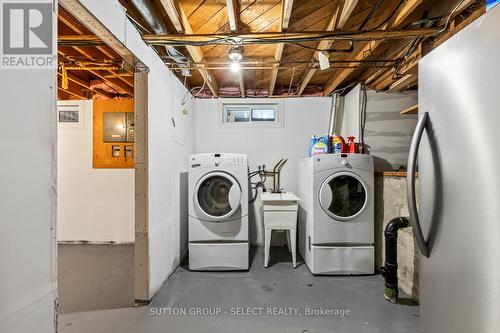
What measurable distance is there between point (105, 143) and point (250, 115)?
2.18 m

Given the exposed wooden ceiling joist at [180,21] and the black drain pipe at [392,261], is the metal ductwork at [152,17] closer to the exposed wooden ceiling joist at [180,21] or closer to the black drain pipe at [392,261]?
the exposed wooden ceiling joist at [180,21]

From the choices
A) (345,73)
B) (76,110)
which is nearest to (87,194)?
(76,110)

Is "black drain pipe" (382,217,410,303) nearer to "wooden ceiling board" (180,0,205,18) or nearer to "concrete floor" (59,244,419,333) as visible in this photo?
"concrete floor" (59,244,419,333)

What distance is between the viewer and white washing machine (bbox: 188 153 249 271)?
2705 mm

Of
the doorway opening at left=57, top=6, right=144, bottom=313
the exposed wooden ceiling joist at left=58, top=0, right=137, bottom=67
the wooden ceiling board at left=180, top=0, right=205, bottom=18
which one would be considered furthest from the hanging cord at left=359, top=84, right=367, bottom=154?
the doorway opening at left=57, top=6, right=144, bottom=313

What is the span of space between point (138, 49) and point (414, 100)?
3.10 m

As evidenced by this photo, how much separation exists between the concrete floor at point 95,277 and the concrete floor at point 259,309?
0.15m

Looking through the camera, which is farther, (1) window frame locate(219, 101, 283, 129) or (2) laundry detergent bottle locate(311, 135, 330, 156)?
(1) window frame locate(219, 101, 283, 129)

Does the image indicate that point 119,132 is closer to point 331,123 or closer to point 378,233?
point 331,123

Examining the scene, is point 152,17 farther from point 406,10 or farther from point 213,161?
point 406,10

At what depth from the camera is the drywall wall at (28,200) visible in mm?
846

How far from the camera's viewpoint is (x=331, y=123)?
3564mm

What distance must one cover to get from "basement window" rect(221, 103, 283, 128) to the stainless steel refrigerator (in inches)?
110

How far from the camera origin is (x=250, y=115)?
3711mm
